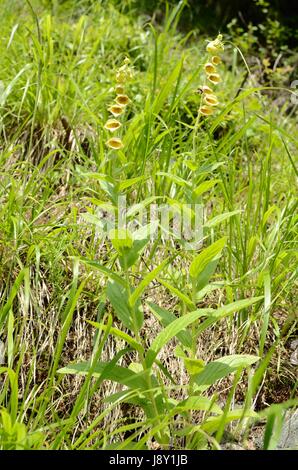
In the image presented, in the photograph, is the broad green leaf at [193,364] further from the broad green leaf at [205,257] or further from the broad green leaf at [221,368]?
the broad green leaf at [205,257]

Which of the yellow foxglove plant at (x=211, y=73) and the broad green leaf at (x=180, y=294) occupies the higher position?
the yellow foxglove plant at (x=211, y=73)

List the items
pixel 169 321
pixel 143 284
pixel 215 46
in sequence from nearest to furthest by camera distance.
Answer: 1. pixel 143 284
2. pixel 169 321
3. pixel 215 46

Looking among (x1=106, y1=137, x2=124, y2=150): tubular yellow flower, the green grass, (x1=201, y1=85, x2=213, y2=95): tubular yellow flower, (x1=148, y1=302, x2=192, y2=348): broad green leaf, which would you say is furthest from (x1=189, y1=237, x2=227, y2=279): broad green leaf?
(x1=201, y1=85, x2=213, y2=95): tubular yellow flower

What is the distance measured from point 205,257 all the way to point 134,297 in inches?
7.4

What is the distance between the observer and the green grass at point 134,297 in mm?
1440

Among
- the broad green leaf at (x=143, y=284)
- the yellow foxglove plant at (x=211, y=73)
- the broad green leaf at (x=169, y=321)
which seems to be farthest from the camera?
the yellow foxglove plant at (x=211, y=73)

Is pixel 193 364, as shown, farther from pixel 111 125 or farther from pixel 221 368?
pixel 111 125

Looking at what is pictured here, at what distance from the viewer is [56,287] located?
6.23ft

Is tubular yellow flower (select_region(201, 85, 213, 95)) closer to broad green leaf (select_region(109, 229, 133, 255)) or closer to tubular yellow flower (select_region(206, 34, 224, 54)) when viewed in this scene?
tubular yellow flower (select_region(206, 34, 224, 54))

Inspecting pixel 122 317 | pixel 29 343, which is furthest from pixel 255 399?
pixel 29 343

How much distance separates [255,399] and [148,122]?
34.3 inches

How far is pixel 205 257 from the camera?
4.87ft

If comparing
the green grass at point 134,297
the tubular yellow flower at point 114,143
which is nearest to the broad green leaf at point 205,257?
the green grass at point 134,297

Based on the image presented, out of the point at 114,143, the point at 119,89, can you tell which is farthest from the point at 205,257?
the point at 119,89
